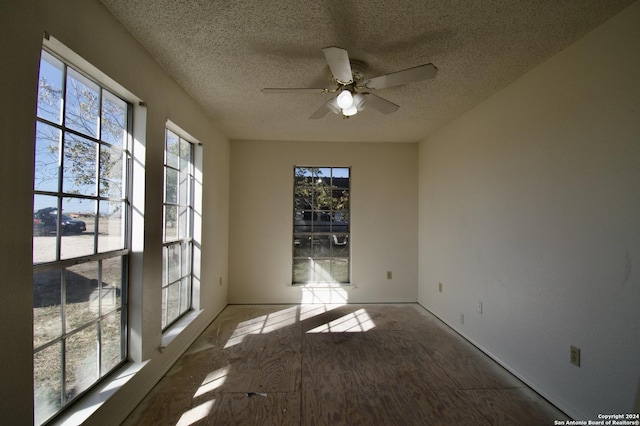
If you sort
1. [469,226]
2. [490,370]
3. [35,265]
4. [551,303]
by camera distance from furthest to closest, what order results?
[469,226] < [490,370] < [551,303] < [35,265]

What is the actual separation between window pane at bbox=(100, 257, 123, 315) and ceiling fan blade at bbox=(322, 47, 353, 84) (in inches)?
72.3

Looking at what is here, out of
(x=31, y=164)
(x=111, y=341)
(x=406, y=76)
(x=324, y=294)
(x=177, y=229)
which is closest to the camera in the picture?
(x=31, y=164)

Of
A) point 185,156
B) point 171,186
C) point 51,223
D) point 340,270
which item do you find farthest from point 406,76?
A: point 340,270

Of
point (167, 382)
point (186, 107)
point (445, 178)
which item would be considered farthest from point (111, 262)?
point (445, 178)

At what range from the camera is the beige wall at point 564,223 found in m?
1.60

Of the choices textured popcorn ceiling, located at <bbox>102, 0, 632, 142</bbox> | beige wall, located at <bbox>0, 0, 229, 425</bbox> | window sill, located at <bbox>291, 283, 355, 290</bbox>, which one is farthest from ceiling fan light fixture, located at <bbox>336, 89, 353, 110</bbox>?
window sill, located at <bbox>291, 283, 355, 290</bbox>

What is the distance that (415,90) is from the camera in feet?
8.48

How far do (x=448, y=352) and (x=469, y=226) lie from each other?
1294mm

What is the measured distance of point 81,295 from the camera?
1612 millimetres

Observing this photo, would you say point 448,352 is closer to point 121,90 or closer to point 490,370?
point 490,370

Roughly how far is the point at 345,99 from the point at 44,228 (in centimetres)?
187

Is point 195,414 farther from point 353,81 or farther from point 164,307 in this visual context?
point 353,81

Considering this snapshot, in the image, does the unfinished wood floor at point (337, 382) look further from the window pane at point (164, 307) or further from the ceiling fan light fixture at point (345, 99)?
the ceiling fan light fixture at point (345, 99)

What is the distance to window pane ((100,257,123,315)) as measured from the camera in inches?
71.2
